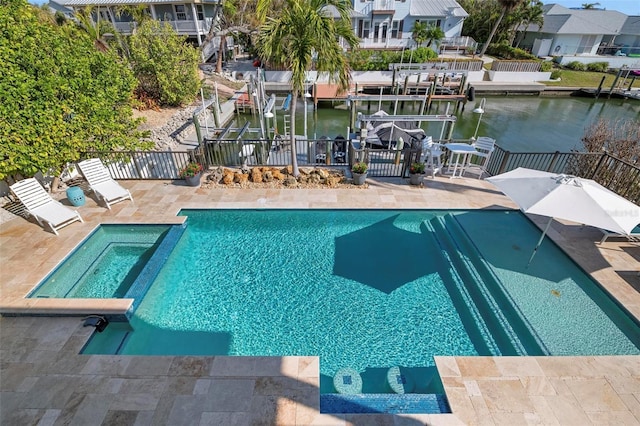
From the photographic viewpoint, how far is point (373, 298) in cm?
619

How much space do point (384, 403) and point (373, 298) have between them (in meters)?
2.29

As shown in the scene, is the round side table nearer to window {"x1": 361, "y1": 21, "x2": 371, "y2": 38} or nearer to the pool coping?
the pool coping

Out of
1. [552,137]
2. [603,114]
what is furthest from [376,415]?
[603,114]

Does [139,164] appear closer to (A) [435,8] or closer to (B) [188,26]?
(B) [188,26]

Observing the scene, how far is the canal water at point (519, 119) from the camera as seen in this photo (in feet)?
62.2

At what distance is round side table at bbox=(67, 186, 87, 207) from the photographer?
27.5ft

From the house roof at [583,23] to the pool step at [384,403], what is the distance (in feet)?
174

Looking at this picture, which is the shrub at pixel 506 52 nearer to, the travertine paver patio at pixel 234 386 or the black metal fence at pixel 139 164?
the travertine paver patio at pixel 234 386

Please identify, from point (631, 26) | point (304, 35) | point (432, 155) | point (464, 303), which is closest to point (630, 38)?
point (631, 26)

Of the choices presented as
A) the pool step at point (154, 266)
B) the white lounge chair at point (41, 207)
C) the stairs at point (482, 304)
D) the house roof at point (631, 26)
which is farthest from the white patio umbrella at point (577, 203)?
the house roof at point (631, 26)

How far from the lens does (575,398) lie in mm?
4102

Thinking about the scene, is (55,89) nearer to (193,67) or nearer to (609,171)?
(193,67)

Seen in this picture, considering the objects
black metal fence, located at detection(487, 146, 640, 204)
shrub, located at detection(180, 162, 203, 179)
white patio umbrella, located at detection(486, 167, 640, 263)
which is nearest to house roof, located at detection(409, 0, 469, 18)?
black metal fence, located at detection(487, 146, 640, 204)

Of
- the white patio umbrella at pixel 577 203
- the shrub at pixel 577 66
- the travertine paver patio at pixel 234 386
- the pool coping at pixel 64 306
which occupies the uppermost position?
the shrub at pixel 577 66
